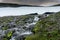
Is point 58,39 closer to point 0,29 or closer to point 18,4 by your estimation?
point 0,29

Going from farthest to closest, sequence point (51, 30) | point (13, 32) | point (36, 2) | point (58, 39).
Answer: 1. point (36, 2)
2. point (13, 32)
3. point (51, 30)
4. point (58, 39)

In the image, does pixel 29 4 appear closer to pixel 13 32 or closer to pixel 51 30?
pixel 13 32

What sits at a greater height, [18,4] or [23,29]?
[18,4]

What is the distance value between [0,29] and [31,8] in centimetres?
102

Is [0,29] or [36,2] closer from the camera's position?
[0,29]

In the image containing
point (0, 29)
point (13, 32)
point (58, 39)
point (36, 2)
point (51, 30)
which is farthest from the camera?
point (36, 2)

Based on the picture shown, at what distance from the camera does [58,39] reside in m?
1.23

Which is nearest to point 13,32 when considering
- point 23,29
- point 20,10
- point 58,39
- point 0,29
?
point 23,29

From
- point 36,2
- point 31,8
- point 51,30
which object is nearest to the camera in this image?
point 51,30

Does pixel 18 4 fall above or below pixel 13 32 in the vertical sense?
above

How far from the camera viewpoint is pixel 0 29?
6.34 feet

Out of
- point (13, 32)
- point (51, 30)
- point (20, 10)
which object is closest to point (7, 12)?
point (20, 10)

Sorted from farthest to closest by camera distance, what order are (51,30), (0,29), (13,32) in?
1. (0,29)
2. (13,32)
3. (51,30)

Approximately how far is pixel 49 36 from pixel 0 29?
0.81 metres
